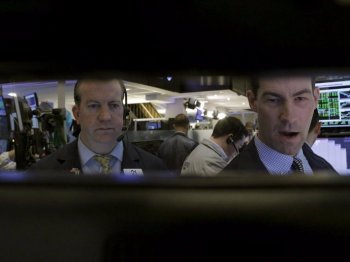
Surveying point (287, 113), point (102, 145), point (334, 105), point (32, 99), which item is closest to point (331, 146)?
point (334, 105)

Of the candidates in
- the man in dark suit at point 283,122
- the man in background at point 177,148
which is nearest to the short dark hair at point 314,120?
the man in dark suit at point 283,122

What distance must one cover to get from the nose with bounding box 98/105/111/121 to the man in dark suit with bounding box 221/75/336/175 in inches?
4.7

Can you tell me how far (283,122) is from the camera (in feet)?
1.03

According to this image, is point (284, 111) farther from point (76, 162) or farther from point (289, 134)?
point (76, 162)

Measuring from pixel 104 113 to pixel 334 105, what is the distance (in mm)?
236

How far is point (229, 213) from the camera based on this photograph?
0.73 ft

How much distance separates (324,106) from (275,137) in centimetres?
13

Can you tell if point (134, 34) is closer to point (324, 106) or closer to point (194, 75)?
point (194, 75)

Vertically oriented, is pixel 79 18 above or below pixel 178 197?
above

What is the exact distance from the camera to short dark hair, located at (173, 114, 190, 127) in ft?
1.96

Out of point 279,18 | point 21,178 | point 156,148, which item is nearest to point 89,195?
point 21,178

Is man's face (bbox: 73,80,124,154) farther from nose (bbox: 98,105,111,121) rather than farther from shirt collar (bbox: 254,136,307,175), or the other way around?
shirt collar (bbox: 254,136,307,175)

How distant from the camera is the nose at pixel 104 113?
14.3 inches

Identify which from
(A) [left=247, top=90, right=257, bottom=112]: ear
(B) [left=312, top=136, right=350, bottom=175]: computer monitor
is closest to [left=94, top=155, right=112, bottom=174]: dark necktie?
(A) [left=247, top=90, right=257, bottom=112]: ear
